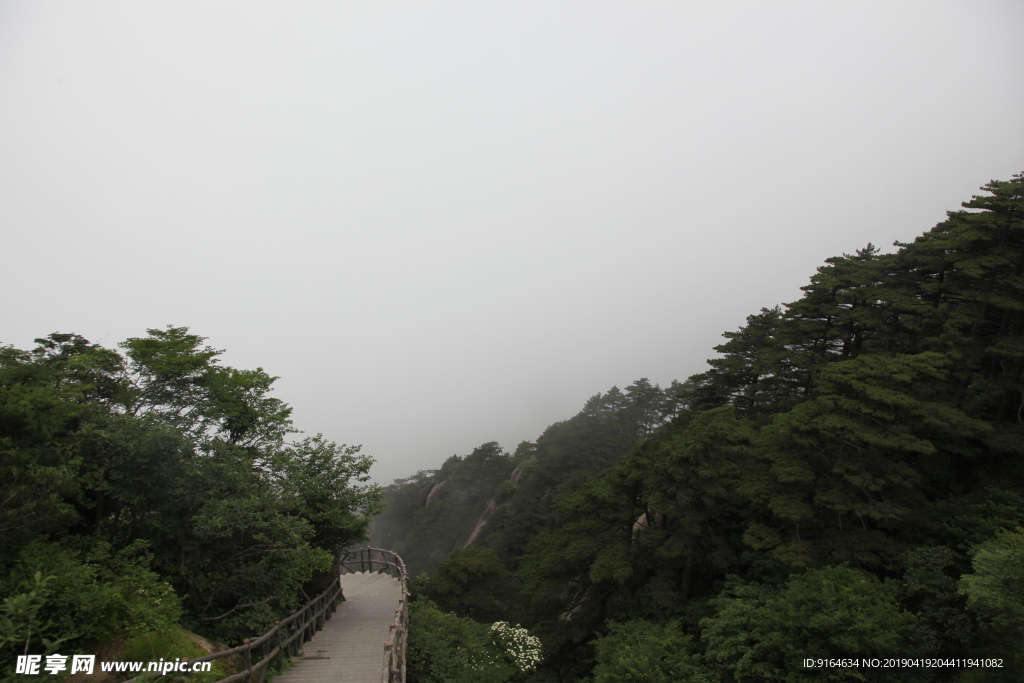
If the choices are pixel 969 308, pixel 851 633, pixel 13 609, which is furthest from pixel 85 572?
pixel 969 308

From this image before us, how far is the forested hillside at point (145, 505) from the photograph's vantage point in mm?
7668

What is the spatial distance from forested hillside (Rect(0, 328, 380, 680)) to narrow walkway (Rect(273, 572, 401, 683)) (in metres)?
1.24

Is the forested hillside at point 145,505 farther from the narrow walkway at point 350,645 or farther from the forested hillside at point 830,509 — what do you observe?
the forested hillside at point 830,509

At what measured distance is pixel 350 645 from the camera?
1162cm

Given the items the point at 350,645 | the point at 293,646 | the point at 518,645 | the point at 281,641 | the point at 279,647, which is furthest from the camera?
the point at 518,645

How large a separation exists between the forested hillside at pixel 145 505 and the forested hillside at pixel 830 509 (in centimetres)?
496

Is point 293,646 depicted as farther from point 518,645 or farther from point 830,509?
point 830,509

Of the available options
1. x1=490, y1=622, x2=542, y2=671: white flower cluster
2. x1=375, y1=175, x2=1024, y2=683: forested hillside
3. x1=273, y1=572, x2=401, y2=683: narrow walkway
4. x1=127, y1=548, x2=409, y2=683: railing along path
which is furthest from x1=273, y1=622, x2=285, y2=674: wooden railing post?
x1=490, y1=622, x2=542, y2=671: white flower cluster

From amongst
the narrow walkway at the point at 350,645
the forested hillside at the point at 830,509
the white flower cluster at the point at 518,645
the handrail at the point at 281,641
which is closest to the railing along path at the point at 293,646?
the handrail at the point at 281,641

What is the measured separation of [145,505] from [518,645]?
1479cm

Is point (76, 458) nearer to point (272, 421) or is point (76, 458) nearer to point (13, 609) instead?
point (13, 609)

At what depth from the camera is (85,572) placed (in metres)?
8.00

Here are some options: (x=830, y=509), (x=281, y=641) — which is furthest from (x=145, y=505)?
(x=830, y=509)

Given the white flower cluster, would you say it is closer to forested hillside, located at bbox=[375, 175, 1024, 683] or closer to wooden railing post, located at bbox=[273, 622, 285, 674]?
forested hillside, located at bbox=[375, 175, 1024, 683]
